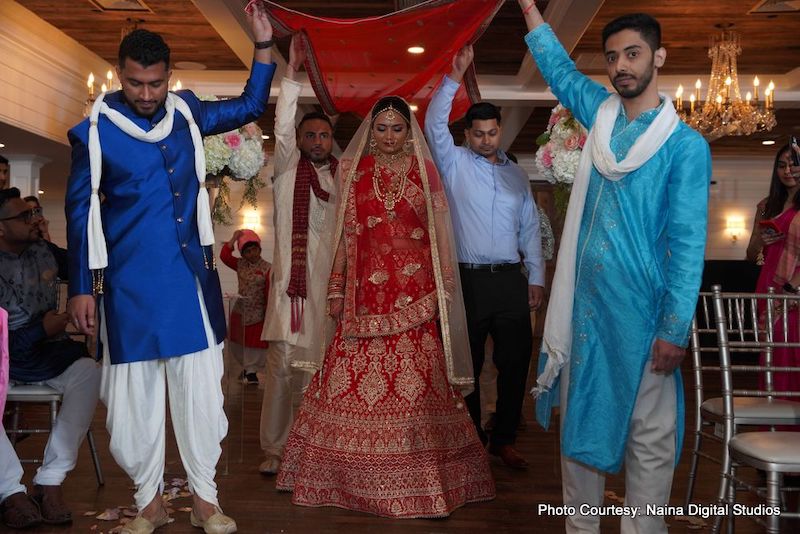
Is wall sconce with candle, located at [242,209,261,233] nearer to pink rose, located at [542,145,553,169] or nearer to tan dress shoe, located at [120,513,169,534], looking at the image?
pink rose, located at [542,145,553,169]

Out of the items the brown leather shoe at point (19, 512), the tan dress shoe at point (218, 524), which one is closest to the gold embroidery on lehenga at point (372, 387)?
the tan dress shoe at point (218, 524)

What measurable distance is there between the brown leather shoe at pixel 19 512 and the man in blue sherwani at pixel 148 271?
505mm

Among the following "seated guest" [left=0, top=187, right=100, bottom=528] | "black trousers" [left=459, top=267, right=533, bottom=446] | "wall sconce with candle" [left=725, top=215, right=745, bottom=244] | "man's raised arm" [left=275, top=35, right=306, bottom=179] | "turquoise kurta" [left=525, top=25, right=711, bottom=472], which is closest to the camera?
"turquoise kurta" [left=525, top=25, right=711, bottom=472]

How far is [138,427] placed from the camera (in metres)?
3.16

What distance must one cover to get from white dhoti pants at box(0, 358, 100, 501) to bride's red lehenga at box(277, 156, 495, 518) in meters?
0.94

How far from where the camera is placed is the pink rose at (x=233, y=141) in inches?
169

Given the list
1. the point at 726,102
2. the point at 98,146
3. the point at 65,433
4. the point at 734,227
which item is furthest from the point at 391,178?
the point at 734,227

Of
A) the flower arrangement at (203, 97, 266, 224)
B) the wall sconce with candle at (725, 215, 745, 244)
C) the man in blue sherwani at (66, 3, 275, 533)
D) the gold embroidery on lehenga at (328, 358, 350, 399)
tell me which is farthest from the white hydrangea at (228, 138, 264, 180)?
the wall sconce with candle at (725, 215, 745, 244)

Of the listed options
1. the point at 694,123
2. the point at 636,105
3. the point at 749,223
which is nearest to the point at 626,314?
the point at 636,105

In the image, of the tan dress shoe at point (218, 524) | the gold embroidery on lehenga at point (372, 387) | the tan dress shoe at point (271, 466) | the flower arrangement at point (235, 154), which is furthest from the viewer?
the tan dress shoe at point (271, 466)

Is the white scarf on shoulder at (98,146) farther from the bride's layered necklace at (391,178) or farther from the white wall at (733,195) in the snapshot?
the white wall at (733,195)

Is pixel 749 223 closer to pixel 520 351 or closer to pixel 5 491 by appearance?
pixel 520 351

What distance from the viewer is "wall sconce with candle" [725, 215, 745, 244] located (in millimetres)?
15867

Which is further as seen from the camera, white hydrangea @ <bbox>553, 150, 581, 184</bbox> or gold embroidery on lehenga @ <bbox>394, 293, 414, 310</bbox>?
white hydrangea @ <bbox>553, 150, 581, 184</bbox>
